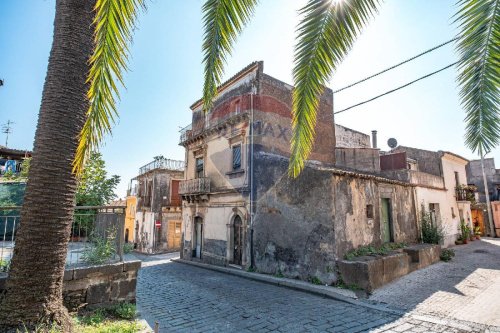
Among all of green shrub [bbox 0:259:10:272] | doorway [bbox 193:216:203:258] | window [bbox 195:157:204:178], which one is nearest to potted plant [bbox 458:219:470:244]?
doorway [bbox 193:216:203:258]

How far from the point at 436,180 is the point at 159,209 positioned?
21.8m

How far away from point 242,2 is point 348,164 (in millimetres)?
16003

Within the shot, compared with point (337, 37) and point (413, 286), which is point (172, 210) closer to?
point (413, 286)

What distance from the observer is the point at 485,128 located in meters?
2.92

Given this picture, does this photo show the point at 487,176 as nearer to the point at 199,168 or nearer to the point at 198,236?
the point at 199,168

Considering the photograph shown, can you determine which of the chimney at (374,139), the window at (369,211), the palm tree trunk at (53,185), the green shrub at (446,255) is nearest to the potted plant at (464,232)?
the green shrub at (446,255)

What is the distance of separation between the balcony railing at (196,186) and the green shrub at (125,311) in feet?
35.3

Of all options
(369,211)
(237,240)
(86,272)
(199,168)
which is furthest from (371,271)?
(199,168)

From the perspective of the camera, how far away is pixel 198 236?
57.5 ft

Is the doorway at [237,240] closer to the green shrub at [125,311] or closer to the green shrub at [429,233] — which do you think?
the green shrub at [125,311]

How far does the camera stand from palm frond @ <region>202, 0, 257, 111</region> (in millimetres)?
2898

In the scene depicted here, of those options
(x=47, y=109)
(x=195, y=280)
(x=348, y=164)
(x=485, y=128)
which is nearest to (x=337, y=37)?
(x=485, y=128)

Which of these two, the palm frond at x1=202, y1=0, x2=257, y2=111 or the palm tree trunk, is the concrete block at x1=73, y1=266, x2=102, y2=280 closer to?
the palm tree trunk

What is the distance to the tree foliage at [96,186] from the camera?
72.1 ft
